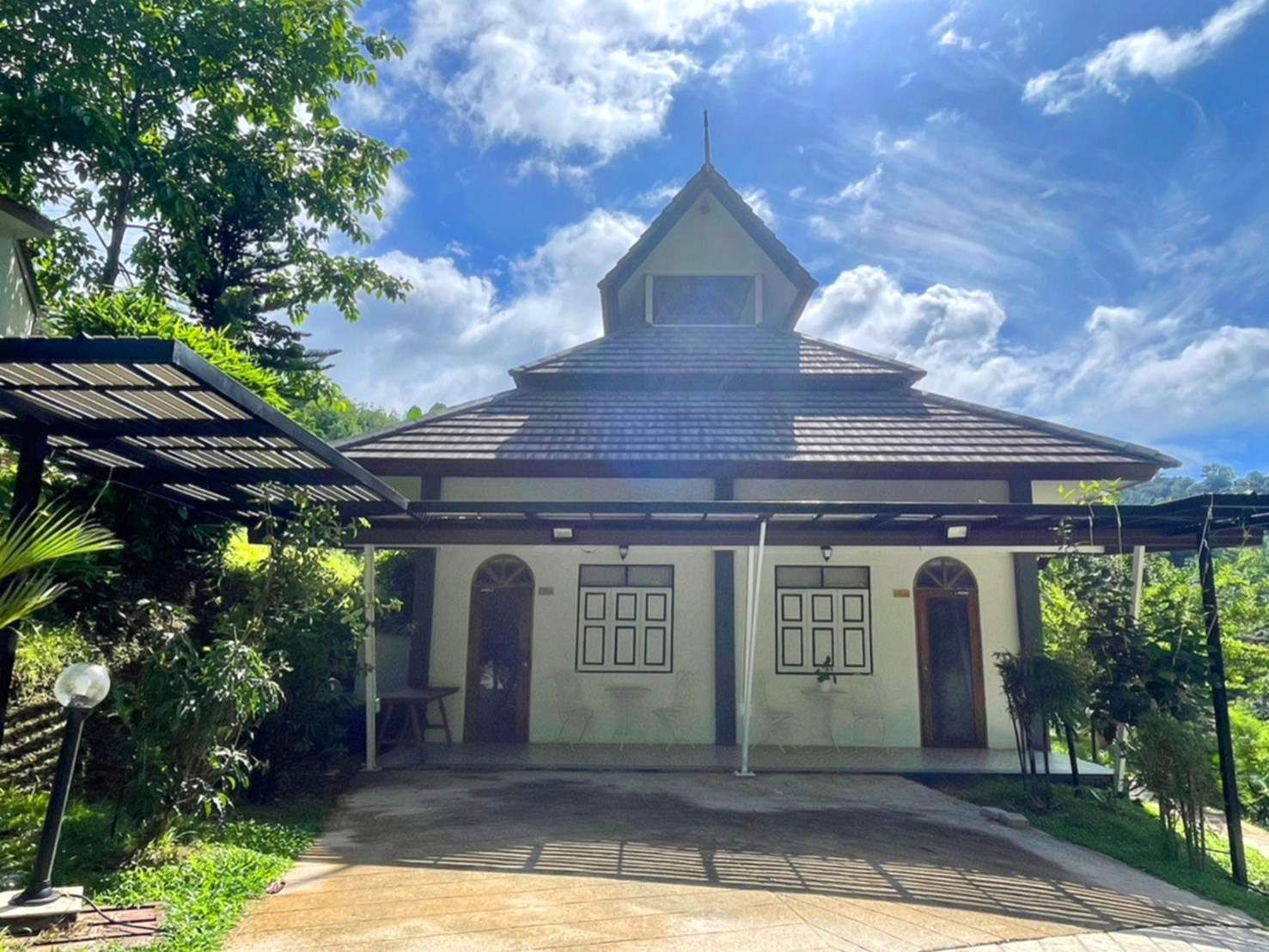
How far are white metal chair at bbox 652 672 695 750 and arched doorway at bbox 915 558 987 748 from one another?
3.00 meters

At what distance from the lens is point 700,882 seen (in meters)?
4.12

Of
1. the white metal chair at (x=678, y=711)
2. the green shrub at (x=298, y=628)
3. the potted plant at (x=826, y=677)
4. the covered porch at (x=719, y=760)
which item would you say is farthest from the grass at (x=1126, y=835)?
the green shrub at (x=298, y=628)

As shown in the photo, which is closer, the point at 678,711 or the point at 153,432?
the point at 153,432

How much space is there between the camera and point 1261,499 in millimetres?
5246

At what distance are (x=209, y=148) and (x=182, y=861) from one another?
10.9m

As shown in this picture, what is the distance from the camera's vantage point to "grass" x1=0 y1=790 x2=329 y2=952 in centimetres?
339

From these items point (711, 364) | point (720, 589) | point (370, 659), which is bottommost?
point (370, 659)

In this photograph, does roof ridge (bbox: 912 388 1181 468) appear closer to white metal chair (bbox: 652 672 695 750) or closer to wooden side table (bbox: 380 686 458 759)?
white metal chair (bbox: 652 672 695 750)

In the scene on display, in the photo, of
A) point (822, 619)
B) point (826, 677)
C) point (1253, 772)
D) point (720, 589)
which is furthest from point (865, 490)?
point (1253, 772)

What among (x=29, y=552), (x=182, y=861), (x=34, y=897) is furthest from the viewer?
(x=182, y=861)

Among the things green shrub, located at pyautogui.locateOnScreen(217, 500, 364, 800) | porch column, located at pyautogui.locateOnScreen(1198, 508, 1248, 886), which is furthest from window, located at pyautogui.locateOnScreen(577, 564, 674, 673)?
porch column, located at pyautogui.locateOnScreen(1198, 508, 1248, 886)

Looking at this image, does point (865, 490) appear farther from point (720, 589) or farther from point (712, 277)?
point (712, 277)

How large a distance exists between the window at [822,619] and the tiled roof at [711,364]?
292cm

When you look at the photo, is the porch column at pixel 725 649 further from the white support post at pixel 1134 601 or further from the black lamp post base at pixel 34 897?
the black lamp post base at pixel 34 897
